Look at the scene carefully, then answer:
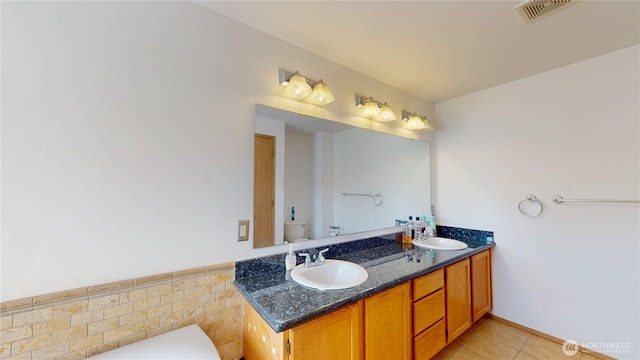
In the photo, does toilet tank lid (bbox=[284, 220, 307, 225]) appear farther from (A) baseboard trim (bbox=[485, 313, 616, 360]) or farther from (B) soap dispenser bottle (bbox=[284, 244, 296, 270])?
(A) baseboard trim (bbox=[485, 313, 616, 360])

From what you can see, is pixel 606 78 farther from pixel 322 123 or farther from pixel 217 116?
pixel 217 116

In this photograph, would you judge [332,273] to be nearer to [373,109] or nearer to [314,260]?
[314,260]

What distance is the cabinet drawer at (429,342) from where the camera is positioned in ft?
4.95

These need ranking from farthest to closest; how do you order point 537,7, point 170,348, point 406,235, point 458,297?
point 406,235 < point 458,297 < point 537,7 < point 170,348

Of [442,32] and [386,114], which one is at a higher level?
[442,32]

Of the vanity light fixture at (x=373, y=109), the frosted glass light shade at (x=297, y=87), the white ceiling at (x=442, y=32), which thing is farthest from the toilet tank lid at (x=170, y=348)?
the vanity light fixture at (x=373, y=109)

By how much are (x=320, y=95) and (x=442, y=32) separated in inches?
34.1

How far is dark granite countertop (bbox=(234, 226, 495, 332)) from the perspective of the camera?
1029 mm

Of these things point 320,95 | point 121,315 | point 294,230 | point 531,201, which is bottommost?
point 121,315

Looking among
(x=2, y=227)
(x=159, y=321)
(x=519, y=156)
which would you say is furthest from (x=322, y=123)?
(x=519, y=156)

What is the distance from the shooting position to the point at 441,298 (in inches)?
66.7

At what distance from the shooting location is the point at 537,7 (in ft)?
4.29

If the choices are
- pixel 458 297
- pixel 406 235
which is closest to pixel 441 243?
pixel 406 235

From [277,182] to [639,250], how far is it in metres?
2.52
